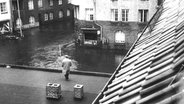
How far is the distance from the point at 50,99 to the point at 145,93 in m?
15.8

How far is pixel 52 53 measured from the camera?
51.9 metres

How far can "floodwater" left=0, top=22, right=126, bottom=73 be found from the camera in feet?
149

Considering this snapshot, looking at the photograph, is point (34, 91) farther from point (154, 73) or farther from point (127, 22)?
point (127, 22)

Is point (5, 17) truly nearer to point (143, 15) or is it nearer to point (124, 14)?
point (124, 14)

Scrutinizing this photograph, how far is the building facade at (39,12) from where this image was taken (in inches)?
2842

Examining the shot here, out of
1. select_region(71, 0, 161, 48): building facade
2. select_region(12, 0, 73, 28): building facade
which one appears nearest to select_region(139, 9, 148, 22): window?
select_region(71, 0, 161, 48): building facade

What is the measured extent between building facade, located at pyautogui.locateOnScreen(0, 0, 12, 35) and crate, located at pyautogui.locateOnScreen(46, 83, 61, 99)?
4923 cm

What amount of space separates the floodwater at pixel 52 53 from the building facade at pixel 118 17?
265 centimetres

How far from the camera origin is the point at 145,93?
6281 mm

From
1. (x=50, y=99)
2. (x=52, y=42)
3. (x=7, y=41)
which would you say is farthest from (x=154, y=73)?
(x=7, y=41)

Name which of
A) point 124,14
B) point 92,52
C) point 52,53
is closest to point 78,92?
point 52,53

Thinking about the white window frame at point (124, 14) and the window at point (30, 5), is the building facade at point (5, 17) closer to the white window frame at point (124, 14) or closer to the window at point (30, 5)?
the window at point (30, 5)

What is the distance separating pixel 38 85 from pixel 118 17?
31.3 metres

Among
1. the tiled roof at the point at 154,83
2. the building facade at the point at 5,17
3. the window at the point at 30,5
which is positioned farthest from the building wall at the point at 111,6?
the tiled roof at the point at 154,83
